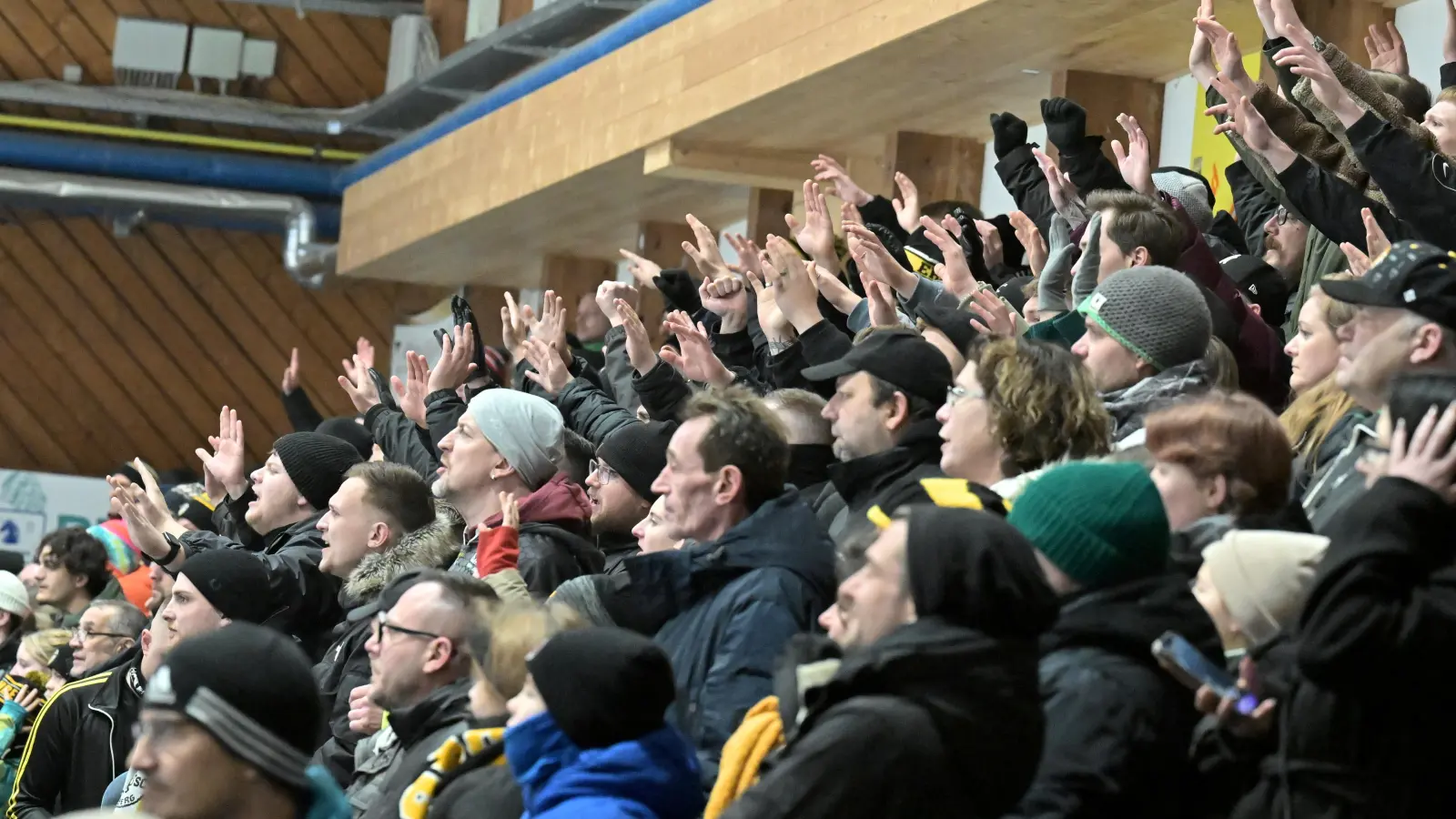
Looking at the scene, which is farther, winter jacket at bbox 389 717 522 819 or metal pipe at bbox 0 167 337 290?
metal pipe at bbox 0 167 337 290

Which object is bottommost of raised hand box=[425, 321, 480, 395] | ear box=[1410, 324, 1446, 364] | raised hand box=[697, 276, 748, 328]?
raised hand box=[425, 321, 480, 395]

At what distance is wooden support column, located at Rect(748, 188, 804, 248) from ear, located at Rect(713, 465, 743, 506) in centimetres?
453

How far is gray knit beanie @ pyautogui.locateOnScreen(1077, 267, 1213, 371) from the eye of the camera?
332cm

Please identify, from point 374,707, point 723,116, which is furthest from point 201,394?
point 374,707

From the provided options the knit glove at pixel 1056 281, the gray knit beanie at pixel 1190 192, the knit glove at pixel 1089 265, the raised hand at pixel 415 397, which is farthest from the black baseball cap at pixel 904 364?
the raised hand at pixel 415 397

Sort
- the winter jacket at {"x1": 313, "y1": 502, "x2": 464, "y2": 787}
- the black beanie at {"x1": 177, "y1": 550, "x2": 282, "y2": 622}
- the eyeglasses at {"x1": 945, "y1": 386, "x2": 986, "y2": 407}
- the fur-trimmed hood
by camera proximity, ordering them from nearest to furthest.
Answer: the eyeglasses at {"x1": 945, "y1": 386, "x2": 986, "y2": 407} → the winter jacket at {"x1": 313, "y1": 502, "x2": 464, "y2": 787} → the fur-trimmed hood → the black beanie at {"x1": 177, "y1": 550, "x2": 282, "y2": 622}

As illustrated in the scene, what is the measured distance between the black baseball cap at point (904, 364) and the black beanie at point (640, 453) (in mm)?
715

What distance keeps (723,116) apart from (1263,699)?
484 cm

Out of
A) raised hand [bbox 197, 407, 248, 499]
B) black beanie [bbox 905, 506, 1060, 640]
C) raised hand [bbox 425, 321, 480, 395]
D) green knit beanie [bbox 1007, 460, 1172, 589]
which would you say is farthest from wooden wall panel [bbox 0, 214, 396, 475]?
black beanie [bbox 905, 506, 1060, 640]

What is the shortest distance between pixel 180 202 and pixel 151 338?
3.21 ft

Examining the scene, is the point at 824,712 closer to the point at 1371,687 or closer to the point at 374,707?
the point at 1371,687

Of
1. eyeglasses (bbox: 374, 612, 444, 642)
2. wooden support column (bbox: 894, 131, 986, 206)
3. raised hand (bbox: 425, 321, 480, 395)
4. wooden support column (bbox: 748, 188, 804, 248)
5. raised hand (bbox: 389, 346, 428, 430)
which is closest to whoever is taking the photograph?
A: eyeglasses (bbox: 374, 612, 444, 642)

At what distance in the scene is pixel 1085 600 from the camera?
7.82 ft

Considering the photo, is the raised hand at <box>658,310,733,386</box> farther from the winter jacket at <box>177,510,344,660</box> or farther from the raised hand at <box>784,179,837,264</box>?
the winter jacket at <box>177,510,344,660</box>
